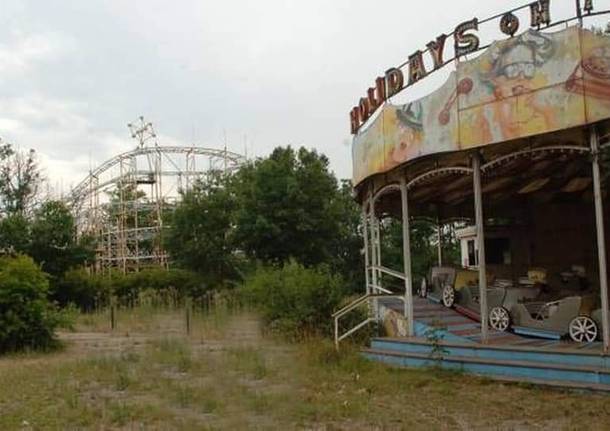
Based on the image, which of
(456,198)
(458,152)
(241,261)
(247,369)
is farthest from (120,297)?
(458,152)

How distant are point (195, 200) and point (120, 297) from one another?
22.0ft

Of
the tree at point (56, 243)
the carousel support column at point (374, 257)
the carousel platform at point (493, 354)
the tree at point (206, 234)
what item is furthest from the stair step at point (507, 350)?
the tree at point (56, 243)

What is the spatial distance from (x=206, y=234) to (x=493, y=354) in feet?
78.6

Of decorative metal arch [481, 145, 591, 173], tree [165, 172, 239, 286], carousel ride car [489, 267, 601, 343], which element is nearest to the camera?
decorative metal arch [481, 145, 591, 173]

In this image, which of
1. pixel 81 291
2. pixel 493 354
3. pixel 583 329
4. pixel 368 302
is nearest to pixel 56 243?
pixel 81 291

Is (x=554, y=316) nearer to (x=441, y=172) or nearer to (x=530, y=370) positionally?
(x=530, y=370)

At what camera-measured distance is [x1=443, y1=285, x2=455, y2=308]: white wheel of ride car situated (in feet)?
47.8

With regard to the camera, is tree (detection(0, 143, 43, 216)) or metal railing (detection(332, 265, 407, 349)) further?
tree (detection(0, 143, 43, 216))

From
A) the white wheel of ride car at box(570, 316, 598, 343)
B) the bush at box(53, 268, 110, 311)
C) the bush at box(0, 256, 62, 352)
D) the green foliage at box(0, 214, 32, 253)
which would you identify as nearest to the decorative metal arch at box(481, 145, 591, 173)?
the white wheel of ride car at box(570, 316, 598, 343)

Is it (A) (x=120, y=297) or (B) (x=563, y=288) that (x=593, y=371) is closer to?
(B) (x=563, y=288)

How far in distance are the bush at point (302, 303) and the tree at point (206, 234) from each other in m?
14.8

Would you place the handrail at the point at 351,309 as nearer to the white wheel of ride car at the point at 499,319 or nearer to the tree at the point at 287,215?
the white wheel of ride car at the point at 499,319

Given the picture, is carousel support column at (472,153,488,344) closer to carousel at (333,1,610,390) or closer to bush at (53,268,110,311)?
carousel at (333,1,610,390)

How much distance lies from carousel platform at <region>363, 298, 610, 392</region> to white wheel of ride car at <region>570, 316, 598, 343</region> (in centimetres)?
26
